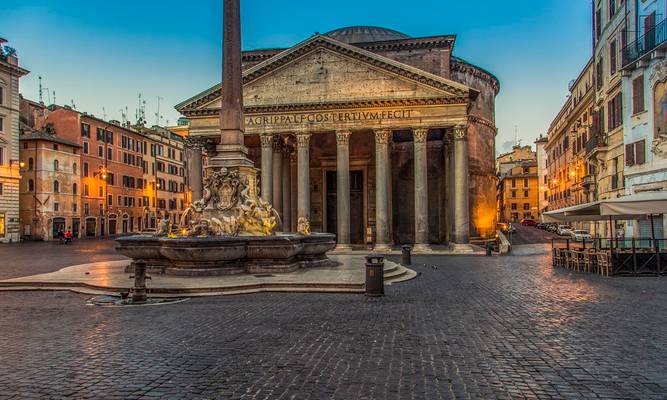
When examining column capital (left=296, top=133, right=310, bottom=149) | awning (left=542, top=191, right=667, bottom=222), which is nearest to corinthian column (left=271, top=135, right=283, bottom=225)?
column capital (left=296, top=133, right=310, bottom=149)

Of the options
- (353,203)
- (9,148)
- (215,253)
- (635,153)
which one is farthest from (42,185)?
(635,153)

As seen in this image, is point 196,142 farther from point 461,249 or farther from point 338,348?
point 338,348

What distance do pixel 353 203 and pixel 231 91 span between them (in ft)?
86.2

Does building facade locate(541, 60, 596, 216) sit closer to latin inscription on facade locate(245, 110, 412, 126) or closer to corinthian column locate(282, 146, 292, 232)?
latin inscription on facade locate(245, 110, 412, 126)

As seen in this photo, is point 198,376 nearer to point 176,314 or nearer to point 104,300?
point 176,314

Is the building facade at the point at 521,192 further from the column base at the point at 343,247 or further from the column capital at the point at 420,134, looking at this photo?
the column base at the point at 343,247

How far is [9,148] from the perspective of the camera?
43.1 meters

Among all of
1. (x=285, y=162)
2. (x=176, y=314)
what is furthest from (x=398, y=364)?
(x=285, y=162)

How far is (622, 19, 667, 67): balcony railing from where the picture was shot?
75.3 feet

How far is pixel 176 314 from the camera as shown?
9469mm

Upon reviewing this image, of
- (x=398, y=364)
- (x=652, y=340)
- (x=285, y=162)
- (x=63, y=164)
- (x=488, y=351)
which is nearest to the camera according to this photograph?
(x=398, y=364)

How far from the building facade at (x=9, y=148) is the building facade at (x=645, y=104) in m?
44.0

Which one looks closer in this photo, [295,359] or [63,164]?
[295,359]

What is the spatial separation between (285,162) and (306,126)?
576cm
